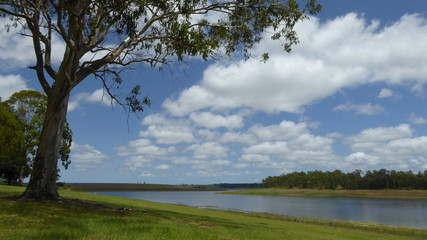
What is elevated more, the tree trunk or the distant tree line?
the distant tree line

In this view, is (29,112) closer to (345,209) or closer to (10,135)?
(10,135)

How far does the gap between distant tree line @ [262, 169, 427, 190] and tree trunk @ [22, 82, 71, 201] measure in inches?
6429

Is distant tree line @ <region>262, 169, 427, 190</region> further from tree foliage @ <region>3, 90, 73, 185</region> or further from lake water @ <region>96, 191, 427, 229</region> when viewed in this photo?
tree foliage @ <region>3, 90, 73, 185</region>

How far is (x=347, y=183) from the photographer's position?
550 ft

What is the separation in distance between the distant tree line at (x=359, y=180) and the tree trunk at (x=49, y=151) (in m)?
163

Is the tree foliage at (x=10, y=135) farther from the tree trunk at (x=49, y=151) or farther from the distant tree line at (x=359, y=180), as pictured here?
the distant tree line at (x=359, y=180)

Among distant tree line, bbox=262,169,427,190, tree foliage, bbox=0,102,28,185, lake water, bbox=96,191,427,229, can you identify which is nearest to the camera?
tree foliage, bbox=0,102,28,185

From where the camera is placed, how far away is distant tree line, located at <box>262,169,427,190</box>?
493ft

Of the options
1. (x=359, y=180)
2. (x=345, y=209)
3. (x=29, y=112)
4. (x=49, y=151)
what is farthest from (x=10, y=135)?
(x=359, y=180)

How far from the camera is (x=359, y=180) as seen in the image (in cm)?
16325

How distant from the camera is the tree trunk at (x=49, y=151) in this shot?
14.2 m

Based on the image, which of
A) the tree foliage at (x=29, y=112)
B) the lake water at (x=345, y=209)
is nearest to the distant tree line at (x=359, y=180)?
the lake water at (x=345, y=209)

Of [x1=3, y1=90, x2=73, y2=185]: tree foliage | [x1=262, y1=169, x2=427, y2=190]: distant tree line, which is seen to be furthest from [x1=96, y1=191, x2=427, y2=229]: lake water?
[x1=262, y1=169, x2=427, y2=190]: distant tree line

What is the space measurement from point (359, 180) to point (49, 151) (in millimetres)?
169457
